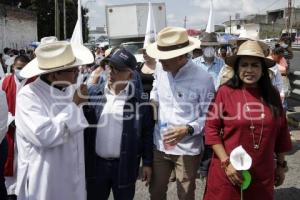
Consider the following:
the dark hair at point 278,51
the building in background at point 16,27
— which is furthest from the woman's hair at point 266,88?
the building in background at point 16,27

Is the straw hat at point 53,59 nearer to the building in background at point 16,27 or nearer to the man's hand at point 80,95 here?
the man's hand at point 80,95

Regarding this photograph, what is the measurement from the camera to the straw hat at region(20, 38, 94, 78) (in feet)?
9.71

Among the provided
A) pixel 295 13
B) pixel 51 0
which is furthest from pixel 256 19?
pixel 51 0

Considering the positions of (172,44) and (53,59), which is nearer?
(53,59)

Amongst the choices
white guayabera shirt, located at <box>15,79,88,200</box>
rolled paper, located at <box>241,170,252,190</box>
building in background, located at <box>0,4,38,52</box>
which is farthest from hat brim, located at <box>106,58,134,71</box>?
building in background, located at <box>0,4,38,52</box>

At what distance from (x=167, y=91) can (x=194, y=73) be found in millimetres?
269

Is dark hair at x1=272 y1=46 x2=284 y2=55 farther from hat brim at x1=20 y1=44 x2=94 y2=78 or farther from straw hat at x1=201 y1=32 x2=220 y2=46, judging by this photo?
hat brim at x1=20 y1=44 x2=94 y2=78

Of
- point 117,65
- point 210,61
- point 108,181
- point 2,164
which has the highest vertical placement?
point 117,65

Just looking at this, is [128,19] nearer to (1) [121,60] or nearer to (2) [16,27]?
(2) [16,27]

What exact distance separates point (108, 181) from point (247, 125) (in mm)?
1186

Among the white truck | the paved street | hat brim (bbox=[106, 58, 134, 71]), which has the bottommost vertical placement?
the paved street

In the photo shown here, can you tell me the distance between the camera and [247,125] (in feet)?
9.86

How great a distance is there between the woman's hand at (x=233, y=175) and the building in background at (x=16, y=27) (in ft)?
86.3

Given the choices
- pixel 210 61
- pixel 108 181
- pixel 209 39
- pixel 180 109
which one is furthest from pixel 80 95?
pixel 209 39
